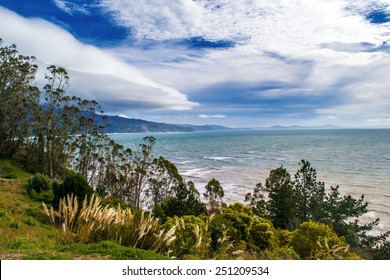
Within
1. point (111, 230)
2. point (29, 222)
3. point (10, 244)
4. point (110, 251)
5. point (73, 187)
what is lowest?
point (29, 222)

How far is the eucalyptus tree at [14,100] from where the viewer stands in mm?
33281

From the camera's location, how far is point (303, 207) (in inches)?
1164

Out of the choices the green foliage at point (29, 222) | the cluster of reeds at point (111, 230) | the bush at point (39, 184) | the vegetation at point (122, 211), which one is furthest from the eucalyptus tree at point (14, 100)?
the cluster of reeds at point (111, 230)

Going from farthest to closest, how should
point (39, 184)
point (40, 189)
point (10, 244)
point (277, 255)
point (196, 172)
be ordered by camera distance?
point (196, 172), point (39, 184), point (40, 189), point (277, 255), point (10, 244)

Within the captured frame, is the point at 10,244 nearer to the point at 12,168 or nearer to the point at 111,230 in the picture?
the point at 111,230

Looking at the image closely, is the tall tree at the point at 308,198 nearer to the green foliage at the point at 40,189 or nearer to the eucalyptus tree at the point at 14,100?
the green foliage at the point at 40,189

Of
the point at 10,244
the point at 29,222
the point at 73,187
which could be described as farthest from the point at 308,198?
the point at 10,244

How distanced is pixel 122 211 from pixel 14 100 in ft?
114

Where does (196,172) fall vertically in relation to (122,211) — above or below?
below

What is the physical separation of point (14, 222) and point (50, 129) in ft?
88.1

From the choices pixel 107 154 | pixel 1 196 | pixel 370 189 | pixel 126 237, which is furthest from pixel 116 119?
pixel 126 237

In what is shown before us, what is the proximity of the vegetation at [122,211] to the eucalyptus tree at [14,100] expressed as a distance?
0.13 meters

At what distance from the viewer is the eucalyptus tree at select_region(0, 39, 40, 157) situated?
33.3m

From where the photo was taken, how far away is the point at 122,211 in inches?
263
